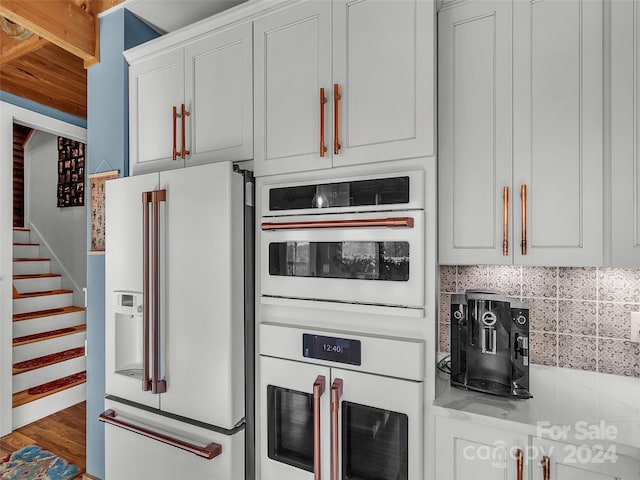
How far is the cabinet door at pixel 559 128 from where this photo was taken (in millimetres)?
1229

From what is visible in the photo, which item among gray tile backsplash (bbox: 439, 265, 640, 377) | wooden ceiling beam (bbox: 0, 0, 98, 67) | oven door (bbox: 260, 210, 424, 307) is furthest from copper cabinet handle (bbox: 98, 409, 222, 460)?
wooden ceiling beam (bbox: 0, 0, 98, 67)

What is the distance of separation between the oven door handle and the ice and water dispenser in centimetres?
77

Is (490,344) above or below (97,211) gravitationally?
below

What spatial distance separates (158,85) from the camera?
193 centimetres

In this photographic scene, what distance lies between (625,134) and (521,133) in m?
0.29

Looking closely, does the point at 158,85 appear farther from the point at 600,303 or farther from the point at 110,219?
the point at 600,303

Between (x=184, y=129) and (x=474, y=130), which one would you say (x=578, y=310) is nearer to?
(x=474, y=130)

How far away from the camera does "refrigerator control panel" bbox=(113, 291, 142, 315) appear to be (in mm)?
1761

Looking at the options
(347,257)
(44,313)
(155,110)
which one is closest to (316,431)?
(347,257)

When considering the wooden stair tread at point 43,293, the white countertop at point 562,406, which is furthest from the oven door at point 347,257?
the wooden stair tread at point 43,293

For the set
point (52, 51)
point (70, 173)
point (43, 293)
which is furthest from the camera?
point (70, 173)

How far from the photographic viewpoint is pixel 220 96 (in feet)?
5.74

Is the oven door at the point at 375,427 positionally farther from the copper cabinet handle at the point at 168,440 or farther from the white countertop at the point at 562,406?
the copper cabinet handle at the point at 168,440

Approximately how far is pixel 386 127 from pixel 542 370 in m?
1.19
